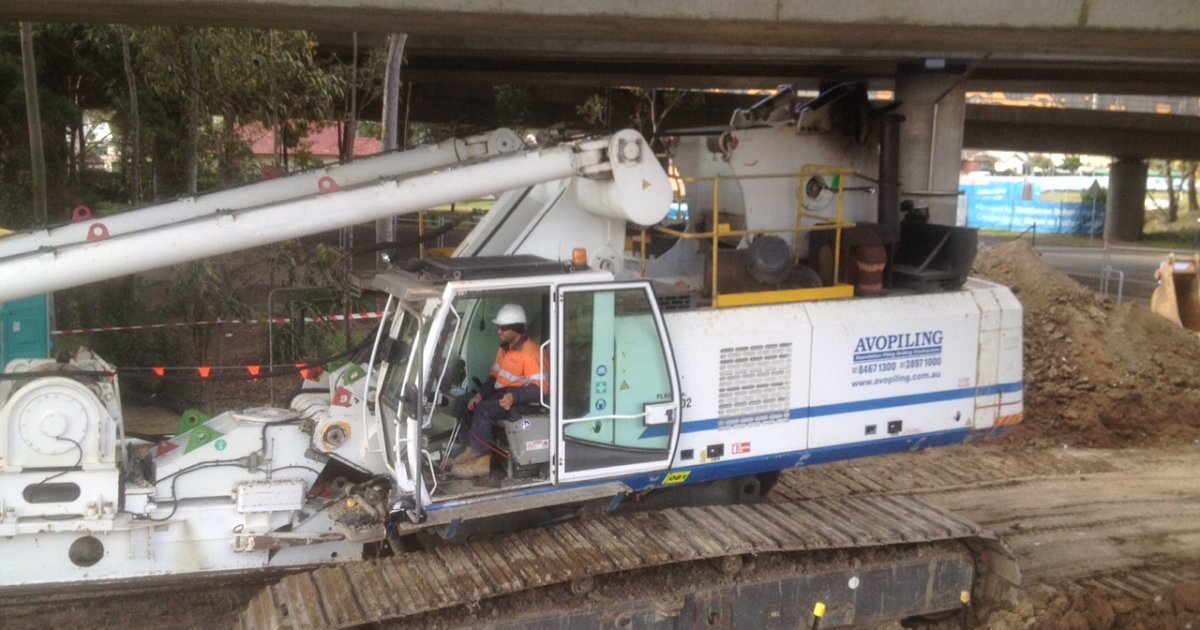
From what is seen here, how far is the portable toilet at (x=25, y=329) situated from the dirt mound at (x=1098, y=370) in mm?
10313

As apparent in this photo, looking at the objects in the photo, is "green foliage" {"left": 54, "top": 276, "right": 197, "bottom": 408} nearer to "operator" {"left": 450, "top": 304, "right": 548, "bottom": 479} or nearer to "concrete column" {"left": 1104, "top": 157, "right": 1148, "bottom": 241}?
"operator" {"left": 450, "top": 304, "right": 548, "bottom": 479}

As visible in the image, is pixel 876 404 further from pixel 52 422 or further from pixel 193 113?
pixel 193 113

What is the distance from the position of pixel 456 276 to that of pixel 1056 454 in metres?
8.34

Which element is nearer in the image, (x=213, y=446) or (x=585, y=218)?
(x=213, y=446)

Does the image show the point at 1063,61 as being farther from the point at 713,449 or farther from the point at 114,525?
the point at 114,525

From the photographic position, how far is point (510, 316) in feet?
22.1

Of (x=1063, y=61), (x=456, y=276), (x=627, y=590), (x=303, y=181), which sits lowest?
(x=627, y=590)

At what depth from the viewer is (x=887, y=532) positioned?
7320 mm

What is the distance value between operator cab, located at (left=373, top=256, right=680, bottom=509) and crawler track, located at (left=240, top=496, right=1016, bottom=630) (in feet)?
1.35

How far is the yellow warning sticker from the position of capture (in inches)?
282

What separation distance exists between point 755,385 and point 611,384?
1054mm

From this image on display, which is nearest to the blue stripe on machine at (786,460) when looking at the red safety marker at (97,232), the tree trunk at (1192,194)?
the red safety marker at (97,232)

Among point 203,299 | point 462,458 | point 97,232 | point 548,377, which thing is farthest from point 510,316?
point 203,299

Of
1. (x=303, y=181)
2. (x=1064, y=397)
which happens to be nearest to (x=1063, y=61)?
(x=1064, y=397)
